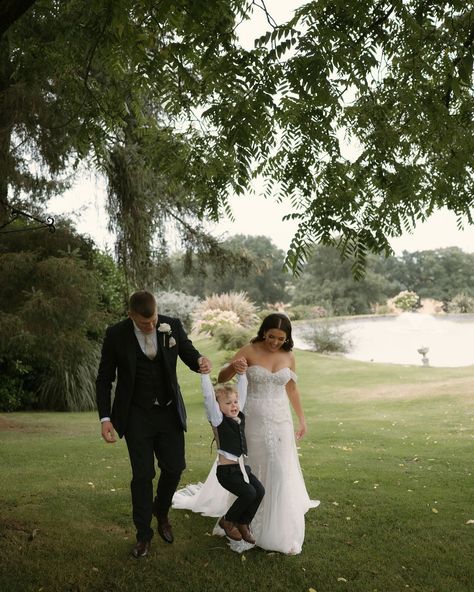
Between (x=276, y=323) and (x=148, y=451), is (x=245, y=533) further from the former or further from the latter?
(x=276, y=323)

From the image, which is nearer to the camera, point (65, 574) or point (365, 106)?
point (65, 574)

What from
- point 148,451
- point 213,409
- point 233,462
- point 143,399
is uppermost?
point 143,399

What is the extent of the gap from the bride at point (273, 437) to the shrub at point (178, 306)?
90.7 feet

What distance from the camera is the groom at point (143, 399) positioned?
15.2 ft

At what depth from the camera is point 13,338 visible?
383 inches

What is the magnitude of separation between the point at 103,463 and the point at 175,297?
89.6ft

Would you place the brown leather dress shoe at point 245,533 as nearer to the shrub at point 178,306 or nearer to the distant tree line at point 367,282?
the shrub at point 178,306

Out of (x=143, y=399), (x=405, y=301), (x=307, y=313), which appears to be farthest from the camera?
(x=405, y=301)

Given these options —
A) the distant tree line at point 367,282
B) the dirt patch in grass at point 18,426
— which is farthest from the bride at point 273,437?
the distant tree line at point 367,282

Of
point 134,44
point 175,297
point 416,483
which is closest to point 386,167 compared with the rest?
point 134,44

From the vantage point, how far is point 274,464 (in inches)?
207

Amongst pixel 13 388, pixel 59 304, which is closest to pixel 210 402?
pixel 59 304

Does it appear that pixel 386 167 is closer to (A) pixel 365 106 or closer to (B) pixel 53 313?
(A) pixel 365 106

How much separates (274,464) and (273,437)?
0.69ft
